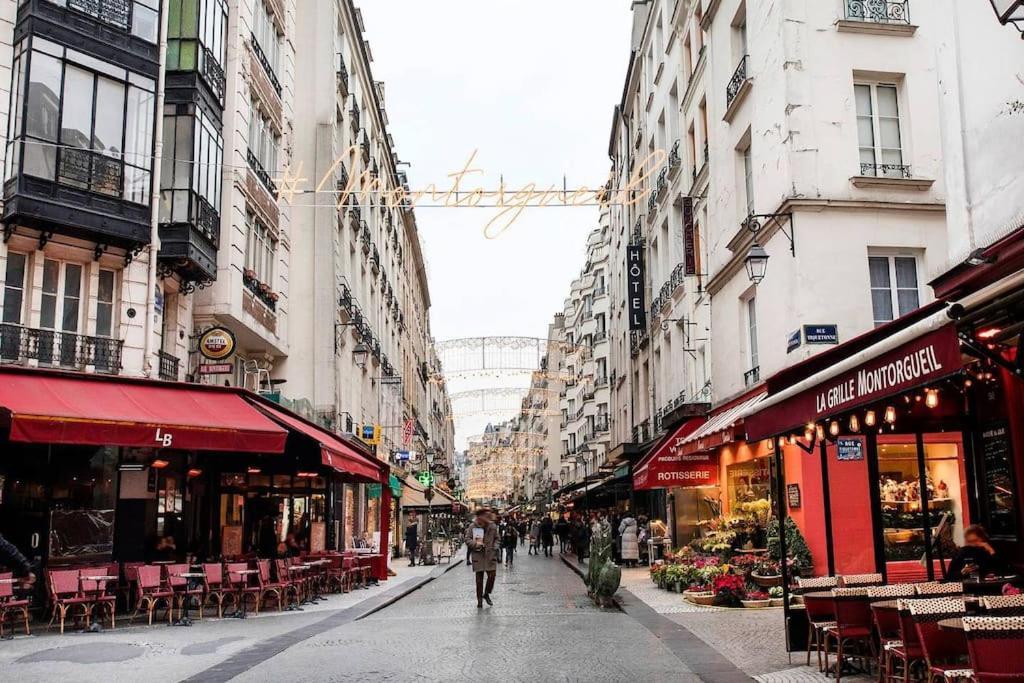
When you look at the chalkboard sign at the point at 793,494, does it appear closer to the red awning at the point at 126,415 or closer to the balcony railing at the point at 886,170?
the balcony railing at the point at 886,170

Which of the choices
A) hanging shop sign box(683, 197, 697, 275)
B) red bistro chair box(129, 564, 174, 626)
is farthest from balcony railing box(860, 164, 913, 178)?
red bistro chair box(129, 564, 174, 626)

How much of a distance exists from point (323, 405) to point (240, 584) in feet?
40.7

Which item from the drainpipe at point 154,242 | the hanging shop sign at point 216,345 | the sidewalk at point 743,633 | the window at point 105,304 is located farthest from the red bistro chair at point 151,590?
the sidewalk at point 743,633

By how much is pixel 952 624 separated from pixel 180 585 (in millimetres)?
12707

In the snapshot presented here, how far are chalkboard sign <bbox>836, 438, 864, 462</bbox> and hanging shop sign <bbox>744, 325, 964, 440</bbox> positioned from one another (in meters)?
5.68

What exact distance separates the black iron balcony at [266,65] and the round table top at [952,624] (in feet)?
71.1

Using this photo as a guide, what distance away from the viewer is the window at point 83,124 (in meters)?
16.3

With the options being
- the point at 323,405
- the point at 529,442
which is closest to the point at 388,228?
the point at 323,405

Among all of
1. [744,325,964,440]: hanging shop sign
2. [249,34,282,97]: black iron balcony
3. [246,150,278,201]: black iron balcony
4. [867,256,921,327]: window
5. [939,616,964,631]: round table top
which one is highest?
[249,34,282,97]: black iron balcony

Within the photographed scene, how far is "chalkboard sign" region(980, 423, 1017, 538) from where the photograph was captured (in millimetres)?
10734

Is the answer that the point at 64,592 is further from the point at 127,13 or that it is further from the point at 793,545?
the point at 793,545

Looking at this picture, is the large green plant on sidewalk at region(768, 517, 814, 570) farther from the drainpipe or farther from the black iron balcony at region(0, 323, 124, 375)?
the black iron balcony at region(0, 323, 124, 375)

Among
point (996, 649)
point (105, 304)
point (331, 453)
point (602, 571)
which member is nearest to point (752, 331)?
point (602, 571)

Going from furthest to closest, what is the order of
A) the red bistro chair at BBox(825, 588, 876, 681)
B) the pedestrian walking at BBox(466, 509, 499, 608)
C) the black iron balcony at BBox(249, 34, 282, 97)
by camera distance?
1. the black iron balcony at BBox(249, 34, 282, 97)
2. the pedestrian walking at BBox(466, 509, 499, 608)
3. the red bistro chair at BBox(825, 588, 876, 681)
